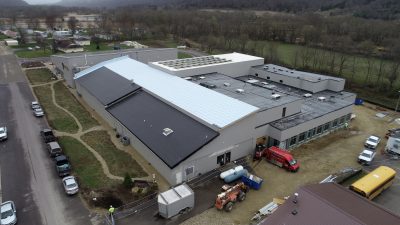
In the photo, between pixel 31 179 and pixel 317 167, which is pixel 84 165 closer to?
pixel 31 179

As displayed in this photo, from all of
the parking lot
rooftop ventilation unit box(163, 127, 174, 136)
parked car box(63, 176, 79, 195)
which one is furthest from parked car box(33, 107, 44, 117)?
the parking lot

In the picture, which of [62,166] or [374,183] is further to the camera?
[62,166]

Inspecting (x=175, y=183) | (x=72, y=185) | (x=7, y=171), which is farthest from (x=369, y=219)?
(x=7, y=171)

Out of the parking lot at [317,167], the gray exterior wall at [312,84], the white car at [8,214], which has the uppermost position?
the gray exterior wall at [312,84]

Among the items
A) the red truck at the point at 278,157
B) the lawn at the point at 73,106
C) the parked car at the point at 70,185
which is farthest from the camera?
the lawn at the point at 73,106

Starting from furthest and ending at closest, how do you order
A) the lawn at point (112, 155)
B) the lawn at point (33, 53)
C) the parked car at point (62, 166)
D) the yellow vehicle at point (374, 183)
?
the lawn at point (33, 53)
the lawn at point (112, 155)
the parked car at point (62, 166)
the yellow vehicle at point (374, 183)

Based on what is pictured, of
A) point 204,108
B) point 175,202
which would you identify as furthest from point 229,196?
point 204,108

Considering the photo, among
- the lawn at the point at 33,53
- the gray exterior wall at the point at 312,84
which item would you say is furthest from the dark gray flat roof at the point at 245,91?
the lawn at the point at 33,53

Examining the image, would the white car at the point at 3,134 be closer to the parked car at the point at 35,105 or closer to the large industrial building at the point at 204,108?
the parked car at the point at 35,105
